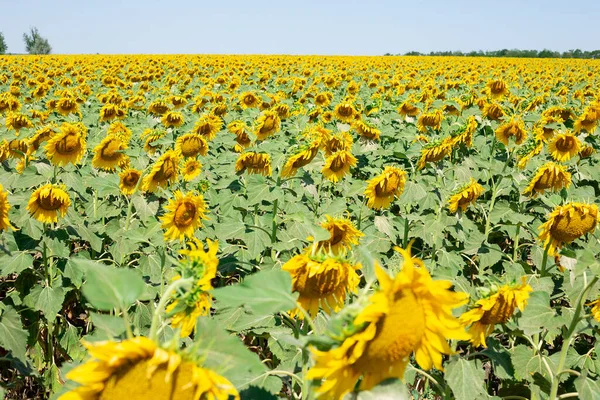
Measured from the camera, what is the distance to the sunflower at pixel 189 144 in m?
4.43

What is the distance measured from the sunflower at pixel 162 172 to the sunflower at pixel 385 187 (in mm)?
1395

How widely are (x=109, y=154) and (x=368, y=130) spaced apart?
9.40 feet

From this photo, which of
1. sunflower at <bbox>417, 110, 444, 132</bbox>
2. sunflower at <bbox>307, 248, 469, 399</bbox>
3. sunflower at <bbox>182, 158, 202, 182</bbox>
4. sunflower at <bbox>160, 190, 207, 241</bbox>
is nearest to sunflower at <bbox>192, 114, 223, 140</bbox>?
sunflower at <bbox>182, 158, 202, 182</bbox>

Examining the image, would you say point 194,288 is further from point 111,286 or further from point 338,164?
point 338,164

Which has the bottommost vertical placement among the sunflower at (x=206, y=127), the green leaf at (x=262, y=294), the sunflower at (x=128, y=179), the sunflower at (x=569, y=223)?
the sunflower at (x=569, y=223)

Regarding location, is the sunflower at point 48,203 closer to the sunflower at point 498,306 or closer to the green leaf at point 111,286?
the green leaf at point 111,286

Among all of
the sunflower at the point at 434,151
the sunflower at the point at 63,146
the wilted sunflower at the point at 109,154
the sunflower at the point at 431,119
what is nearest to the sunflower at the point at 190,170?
the wilted sunflower at the point at 109,154

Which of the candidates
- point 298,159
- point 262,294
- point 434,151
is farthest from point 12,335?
point 434,151

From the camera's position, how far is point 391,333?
3.00 ft

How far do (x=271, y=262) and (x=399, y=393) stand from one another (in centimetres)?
203

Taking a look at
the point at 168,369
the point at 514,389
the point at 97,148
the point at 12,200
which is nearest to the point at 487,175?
the point at 514,389

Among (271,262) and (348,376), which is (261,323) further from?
(348,376)

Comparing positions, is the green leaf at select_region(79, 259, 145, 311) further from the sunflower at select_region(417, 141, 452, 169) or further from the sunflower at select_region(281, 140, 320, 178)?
the sunflower at select_region(417, 141, 452, 169)

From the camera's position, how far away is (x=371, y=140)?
5.70 m
